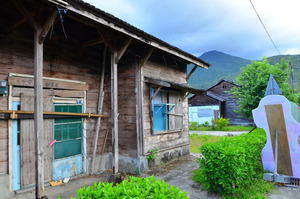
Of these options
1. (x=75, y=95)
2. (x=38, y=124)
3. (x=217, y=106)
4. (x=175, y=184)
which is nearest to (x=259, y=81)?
(x=217, y=106)

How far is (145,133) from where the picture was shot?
6.53 metres

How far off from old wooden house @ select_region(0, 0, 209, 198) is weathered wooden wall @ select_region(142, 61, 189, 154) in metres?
0.04

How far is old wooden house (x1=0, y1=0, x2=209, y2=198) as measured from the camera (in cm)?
404

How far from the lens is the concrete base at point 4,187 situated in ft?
14.1

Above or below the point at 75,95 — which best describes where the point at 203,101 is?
above

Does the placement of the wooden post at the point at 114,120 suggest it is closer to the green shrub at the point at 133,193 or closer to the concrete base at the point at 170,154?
the concrete base at the point at 170,154

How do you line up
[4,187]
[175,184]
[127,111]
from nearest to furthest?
[4,187]
[175,184]
[127,111]

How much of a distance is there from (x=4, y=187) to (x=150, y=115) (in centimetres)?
436

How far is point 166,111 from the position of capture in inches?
303

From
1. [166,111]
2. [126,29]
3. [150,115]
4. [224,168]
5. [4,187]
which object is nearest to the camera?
[224,168]

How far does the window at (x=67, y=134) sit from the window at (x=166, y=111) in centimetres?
256

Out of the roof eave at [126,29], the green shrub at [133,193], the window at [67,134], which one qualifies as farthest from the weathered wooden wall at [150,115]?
the green shrub at [133,193]

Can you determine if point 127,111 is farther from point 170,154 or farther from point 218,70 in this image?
point 218,70

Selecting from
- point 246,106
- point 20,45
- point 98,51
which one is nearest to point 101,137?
point 98,51
